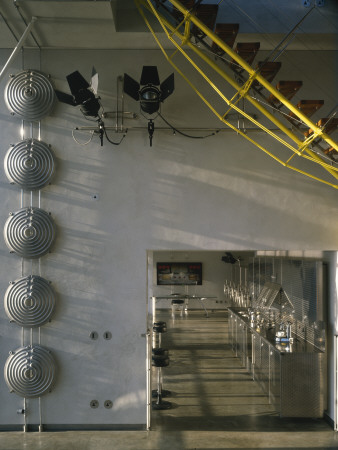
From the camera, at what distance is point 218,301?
19875mm

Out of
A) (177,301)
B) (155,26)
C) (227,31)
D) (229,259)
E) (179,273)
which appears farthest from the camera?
(179,273)

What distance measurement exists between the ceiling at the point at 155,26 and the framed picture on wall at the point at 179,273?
1372 cm

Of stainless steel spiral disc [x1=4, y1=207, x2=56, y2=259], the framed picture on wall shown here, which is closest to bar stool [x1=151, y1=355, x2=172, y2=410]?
stainless steel spiral disc [x1=4, y1=207, x2=56, y2=259]

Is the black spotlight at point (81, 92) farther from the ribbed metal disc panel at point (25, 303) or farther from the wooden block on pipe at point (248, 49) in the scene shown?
the ribbed metal disc panel at point (25, 303)

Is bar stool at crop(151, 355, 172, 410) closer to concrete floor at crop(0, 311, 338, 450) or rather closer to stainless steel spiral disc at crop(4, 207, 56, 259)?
concrete floor at crop(0, 311, 338, 450)

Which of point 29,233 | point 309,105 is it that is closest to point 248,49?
point 309,105

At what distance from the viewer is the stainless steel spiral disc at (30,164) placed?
22.7 ft

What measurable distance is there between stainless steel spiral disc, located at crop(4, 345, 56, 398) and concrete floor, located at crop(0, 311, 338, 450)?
0.56m

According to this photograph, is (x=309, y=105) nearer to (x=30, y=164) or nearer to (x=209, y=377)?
(x=30, y=164)

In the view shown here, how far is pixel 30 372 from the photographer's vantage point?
680cm

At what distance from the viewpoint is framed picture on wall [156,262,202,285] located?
19953 millimetres

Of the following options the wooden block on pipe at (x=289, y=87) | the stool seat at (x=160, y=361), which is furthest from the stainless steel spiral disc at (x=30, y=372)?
the wooden block on pipe at (x=289, y=87)

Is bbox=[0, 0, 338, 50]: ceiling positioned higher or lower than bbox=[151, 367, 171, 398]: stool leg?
higher

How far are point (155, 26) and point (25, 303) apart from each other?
3.92 meters
